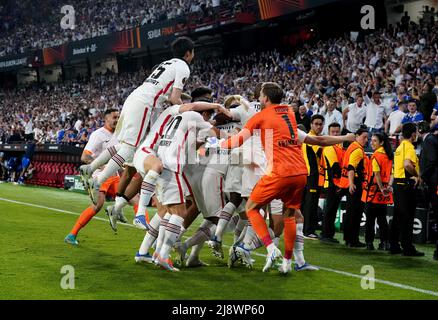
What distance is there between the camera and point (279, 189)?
6.87 meters

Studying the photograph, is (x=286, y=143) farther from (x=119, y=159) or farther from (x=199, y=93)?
(x=119, y=159)

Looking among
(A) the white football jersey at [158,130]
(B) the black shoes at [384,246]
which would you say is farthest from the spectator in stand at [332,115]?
(A) the white football jersey at [158,130]

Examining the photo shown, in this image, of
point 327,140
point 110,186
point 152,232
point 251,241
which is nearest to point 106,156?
point 110,186

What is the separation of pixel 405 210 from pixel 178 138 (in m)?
4.01

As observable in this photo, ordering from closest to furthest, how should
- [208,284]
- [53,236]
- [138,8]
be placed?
1. [208,284]
2. [53,236]
3. [138,8]

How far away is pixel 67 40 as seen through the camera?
42594 mm

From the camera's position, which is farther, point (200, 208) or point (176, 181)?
point (200, 208)

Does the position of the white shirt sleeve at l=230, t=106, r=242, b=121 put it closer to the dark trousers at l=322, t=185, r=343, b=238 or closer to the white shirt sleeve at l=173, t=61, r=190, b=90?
the white shirt sleeve at l=173, t=61, r=190, b=90

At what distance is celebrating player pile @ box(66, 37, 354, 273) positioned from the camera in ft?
22.8

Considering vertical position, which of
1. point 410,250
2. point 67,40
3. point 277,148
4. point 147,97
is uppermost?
point 67,40

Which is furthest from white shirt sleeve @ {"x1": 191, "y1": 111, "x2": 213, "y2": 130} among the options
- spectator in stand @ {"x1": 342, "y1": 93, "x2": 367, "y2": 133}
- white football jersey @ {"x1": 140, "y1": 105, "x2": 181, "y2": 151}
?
spectator in stand @ {"x1": 342, "y1": 93, "x2": 367, "y2": 133}
